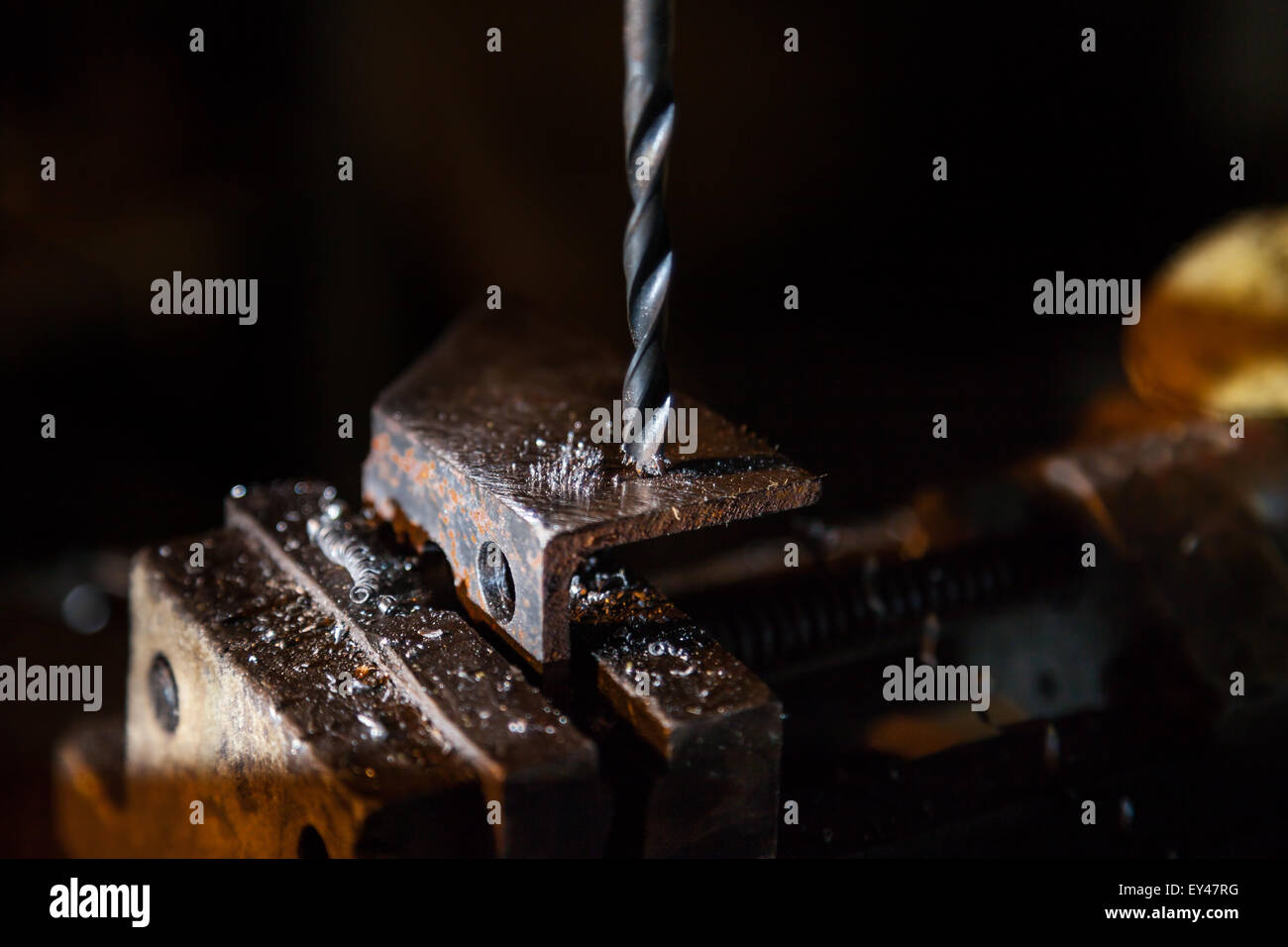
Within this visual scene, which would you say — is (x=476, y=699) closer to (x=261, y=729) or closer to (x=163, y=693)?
(x=261, y=729)

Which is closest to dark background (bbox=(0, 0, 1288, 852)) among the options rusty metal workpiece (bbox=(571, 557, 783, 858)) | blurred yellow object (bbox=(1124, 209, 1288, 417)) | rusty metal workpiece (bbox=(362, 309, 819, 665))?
blurred yellow object (bbox=(1124, 209, 1288, 417))

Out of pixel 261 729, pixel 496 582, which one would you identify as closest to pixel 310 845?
pixel 261 729

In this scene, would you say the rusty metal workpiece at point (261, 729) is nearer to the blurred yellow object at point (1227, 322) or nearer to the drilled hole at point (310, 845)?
→ the drilled hole at point (310, 845)

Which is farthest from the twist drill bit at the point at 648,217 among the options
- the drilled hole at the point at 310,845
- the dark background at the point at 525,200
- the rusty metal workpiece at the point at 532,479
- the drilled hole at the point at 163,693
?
the dark background at the point at 525,200

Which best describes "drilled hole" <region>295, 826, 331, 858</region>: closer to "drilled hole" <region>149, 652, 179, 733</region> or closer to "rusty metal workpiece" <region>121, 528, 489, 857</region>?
"rusty metal workpiece" <region>121, 528, 489, 857</region>

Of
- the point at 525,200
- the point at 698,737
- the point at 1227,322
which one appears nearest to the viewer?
the point at 698,737

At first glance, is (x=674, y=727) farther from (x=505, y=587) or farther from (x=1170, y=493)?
(x=1170, y=493)
